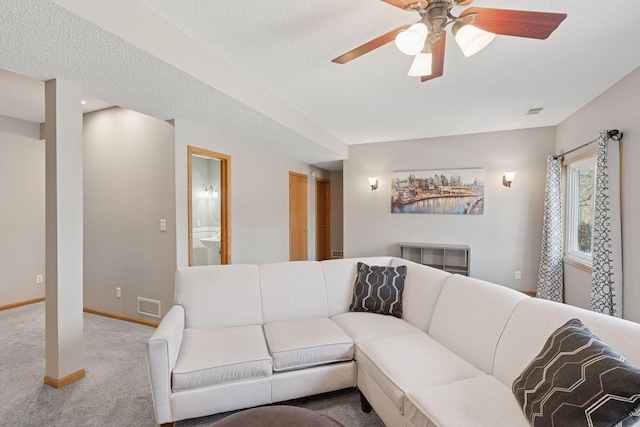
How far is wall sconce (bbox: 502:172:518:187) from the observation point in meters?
4.29

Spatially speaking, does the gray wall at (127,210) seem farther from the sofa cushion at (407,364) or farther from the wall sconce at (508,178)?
the wall sconce at (508,178)

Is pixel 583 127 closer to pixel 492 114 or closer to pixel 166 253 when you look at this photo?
pixel 492 114

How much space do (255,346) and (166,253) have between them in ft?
6.02

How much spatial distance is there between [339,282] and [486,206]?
3.14 m

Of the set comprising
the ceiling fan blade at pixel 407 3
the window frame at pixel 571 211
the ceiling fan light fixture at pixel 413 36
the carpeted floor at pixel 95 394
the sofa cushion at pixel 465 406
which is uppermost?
the ceiling fan blade at pixel 407 3

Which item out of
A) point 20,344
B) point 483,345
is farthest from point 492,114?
point 20,344

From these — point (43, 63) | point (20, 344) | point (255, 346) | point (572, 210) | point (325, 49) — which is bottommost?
point (20, 344)

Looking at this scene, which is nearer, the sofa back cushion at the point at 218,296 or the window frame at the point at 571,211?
the sofa back cushion at the point at 218,296

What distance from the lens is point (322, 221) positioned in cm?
711

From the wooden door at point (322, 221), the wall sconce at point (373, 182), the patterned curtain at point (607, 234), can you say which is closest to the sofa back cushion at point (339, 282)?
the patterned curtain at point (607, 234)

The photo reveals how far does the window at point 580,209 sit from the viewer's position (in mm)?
3434

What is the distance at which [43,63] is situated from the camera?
6.07ft

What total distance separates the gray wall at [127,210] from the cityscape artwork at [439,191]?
3483 millimetres

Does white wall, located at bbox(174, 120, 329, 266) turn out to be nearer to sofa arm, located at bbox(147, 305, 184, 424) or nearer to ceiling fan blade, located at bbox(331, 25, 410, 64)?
sofa arm, located at bbox(147, 305, 184, 424)
